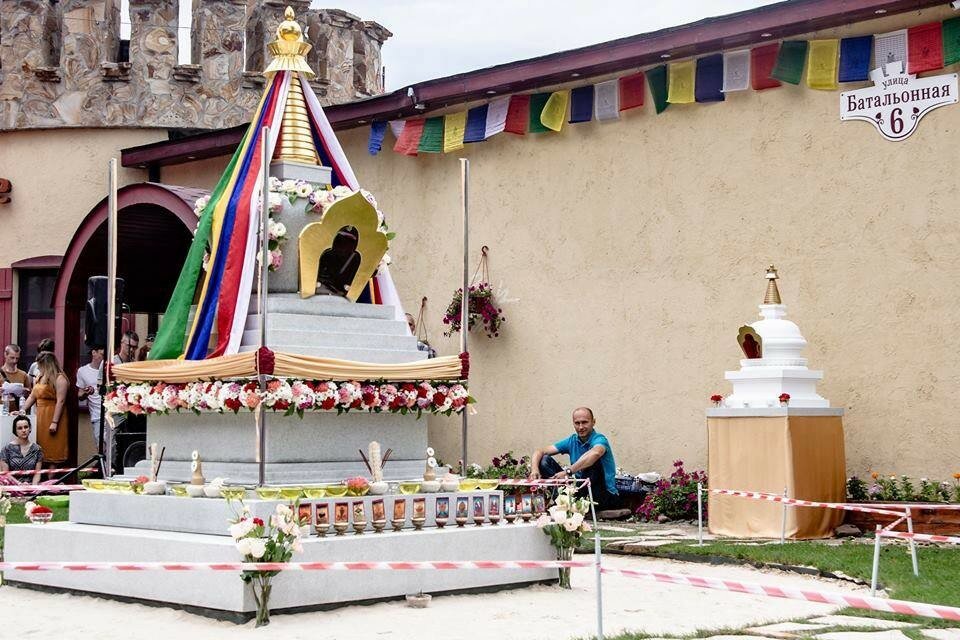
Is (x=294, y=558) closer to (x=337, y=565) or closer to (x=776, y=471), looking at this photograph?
(x=337, y=565)

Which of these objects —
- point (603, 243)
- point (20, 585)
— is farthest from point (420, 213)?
point (20, 585)

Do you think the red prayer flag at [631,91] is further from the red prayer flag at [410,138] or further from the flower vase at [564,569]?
the flower vase at [564,569]

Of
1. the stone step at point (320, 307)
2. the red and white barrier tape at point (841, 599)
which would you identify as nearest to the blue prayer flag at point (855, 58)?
the stone step at point (320, 307)

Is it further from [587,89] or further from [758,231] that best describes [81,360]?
[758,231]

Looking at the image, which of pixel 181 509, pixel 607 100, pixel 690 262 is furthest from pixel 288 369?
pixel 607 100

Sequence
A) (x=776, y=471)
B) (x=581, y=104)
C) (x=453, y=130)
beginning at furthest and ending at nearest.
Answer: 1. (x=453, y=130)
2. (x=581, y=104)
3. (x=776, y=471)

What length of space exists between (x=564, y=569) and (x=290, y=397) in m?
2.45

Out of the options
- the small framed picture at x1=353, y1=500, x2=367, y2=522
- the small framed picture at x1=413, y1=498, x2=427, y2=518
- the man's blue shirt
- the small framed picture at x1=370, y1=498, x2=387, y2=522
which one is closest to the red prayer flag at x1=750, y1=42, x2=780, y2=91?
the man's blue shirt

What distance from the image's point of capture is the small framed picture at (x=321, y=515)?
351 inches

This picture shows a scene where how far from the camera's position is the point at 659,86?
1527 cm

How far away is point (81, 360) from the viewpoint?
20812mm

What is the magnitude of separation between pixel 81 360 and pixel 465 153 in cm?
748

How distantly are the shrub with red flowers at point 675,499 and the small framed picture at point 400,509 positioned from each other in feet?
16.7

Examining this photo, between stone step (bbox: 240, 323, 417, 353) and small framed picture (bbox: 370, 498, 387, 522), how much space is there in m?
1.43
